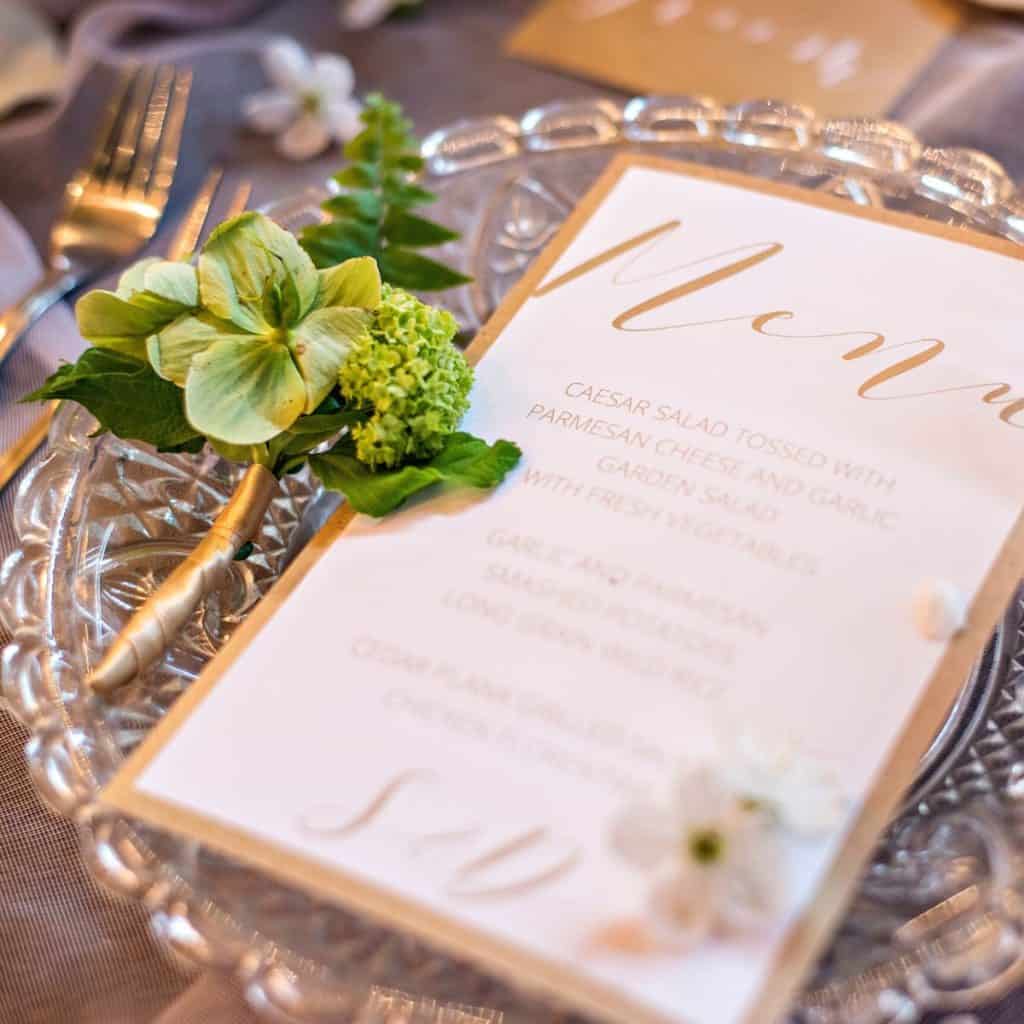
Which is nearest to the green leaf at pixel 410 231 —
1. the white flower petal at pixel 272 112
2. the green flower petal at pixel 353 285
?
the green flower petal at pixel 353 285

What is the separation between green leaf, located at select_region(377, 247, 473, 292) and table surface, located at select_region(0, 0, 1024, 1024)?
0.93 ft

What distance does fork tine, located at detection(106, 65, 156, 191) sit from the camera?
0.91m

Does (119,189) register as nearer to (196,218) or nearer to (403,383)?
(196,218)

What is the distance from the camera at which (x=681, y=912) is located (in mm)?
394

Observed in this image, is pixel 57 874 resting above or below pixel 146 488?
below

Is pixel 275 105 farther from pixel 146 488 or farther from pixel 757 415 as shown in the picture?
pixel 757 415

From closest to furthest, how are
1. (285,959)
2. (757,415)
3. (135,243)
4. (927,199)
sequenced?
(285,959) → (757,415) → (927,199) → (135,243)

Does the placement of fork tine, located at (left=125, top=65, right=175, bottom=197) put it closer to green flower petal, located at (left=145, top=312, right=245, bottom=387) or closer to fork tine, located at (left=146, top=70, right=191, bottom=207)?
fork tine, located at (left=146, top=70, right=191, bottom=207)

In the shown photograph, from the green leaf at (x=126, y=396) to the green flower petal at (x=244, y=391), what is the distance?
0.14 ft

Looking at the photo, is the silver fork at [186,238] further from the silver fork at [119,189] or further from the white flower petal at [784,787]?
the white flower petal at [784,787]

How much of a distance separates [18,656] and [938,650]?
15.9 inches

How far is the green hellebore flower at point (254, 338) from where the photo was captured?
0.52 meters

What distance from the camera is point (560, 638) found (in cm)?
48

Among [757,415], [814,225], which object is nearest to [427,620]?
[757,415]
